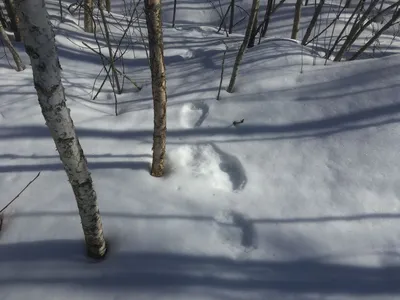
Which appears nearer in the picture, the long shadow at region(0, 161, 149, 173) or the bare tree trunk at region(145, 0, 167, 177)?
the bare tree trunk at region(145, 0, 167, 177)

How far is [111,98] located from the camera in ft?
14.2

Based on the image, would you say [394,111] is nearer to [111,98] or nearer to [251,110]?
[251,110]

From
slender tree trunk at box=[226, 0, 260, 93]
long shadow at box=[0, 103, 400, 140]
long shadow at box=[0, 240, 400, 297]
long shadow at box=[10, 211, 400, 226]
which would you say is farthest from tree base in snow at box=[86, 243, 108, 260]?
slender tree trunk at box=[226, 0, 260, 93]

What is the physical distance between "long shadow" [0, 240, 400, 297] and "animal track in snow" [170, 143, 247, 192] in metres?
0.80

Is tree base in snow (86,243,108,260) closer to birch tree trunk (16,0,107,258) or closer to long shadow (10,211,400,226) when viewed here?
birch tree trunk (16,0,107,258)

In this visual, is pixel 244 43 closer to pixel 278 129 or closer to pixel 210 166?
pixel 278 129

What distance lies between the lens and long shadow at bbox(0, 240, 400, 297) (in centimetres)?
218

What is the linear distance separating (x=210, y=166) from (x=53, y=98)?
1843 mm

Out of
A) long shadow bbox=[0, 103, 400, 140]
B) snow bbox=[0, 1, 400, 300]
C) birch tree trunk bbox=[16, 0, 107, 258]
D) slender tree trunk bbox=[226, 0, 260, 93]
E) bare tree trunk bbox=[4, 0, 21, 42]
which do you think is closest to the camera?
birch tree trunk bbox=[16, 0, 107, 258]

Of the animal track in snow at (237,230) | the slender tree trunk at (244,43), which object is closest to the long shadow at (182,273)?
the animal track in snow at (237,230)

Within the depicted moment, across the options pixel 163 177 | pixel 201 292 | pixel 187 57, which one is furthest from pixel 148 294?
pixel 187 57

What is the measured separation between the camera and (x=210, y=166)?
10.3 feet

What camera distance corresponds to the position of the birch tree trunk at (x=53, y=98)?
1328 mm

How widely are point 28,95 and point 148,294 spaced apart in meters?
3.17
